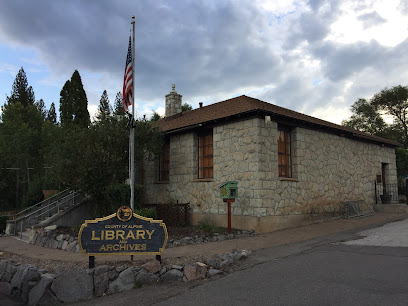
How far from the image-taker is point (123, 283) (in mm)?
5566

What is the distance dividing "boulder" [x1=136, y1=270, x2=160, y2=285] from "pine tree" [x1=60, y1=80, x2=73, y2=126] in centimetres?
2608

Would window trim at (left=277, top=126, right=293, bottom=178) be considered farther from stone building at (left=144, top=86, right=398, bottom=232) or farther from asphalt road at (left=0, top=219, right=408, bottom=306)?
asphalt road at (left=0, top=219, right=408, bottom=306)

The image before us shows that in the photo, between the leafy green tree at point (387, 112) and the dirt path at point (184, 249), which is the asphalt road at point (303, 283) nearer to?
the dirt path at point (184, 249)

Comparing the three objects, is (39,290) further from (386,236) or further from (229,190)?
(386,236)

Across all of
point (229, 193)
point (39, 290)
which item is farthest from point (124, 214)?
point (229, 193)

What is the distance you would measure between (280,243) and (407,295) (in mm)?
4498

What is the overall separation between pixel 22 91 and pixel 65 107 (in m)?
17.1

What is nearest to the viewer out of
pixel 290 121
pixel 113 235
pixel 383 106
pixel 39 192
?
pixel 113 235

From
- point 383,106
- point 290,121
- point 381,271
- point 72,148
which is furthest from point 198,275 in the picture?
point 383,106

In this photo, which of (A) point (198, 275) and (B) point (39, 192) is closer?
(A) point (198, 275)

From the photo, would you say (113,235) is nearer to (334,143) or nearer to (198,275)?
(198,275)

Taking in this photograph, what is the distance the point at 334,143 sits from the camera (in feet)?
47.2

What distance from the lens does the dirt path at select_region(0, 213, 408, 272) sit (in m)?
7.27

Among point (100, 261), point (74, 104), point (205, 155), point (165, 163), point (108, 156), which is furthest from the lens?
point (74, 104)
